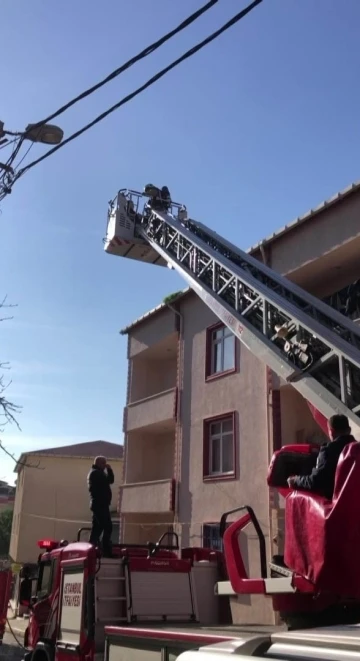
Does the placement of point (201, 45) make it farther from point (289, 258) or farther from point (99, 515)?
point (289, 258)

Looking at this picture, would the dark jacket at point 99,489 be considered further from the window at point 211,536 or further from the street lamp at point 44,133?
the window at point 211,536

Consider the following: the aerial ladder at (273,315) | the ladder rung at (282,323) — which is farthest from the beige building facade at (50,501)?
the ladder rung at (282,323)

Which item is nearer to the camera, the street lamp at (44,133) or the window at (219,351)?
the street lamp at (44,133)

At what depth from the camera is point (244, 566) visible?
495cm

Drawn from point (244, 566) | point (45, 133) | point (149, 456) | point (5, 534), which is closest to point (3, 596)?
point (244, 566)

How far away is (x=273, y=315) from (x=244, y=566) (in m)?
3.36

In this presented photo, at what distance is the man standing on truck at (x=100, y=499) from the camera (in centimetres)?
810

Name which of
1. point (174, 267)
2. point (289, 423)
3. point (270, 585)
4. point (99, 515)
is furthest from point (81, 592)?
point (289, 423)

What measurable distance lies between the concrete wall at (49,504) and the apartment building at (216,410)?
35.9 feet

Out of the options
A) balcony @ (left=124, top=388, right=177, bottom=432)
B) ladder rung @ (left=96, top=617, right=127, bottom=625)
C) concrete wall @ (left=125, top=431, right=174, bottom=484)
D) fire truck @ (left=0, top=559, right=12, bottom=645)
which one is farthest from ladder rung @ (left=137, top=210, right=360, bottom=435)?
concrete wall @ (left=125, top=431, right=174, bottom=484)

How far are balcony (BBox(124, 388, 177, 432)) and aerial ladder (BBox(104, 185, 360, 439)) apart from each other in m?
6.45

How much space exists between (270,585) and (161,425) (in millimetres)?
15590

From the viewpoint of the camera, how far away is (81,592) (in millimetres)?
6504

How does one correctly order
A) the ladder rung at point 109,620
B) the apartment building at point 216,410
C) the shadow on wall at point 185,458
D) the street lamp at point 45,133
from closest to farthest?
1. the ladder rung at point 109,620
2. the street lamp at point 45,133
3. the apartment building at point 216,410
4. the shadow on wall at point 185,458
